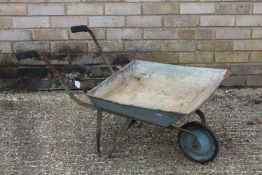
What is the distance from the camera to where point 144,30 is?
548cm

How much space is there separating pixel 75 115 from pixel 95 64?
787 mm

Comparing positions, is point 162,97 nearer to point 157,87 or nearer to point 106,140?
point 157,87

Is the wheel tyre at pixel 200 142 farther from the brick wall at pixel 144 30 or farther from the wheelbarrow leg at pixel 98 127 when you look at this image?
the brick wall at pixel 144 30

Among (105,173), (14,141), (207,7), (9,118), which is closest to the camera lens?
(105,173)

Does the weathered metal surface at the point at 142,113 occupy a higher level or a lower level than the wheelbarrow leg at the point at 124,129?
higher

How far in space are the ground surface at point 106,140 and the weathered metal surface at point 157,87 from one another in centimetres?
44

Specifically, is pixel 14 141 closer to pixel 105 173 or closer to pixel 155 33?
pixel 105 173

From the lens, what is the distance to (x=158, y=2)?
17.6ft

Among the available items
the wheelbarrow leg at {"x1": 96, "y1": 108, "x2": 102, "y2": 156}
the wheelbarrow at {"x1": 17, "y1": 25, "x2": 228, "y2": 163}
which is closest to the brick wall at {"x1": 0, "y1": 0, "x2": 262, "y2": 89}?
the wheelbarrow at {"x1": 17, "y1": 25, "x2": 228, "y2": 163}

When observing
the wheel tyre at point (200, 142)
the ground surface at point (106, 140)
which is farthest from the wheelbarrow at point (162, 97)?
the ground surface at point (106, 140)

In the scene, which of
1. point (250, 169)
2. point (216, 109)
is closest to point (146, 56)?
point (216, 109)

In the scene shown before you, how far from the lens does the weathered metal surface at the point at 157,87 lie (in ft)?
13.5

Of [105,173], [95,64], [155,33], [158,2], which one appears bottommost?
[105,173]

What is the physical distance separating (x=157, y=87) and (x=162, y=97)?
0.49 ft
